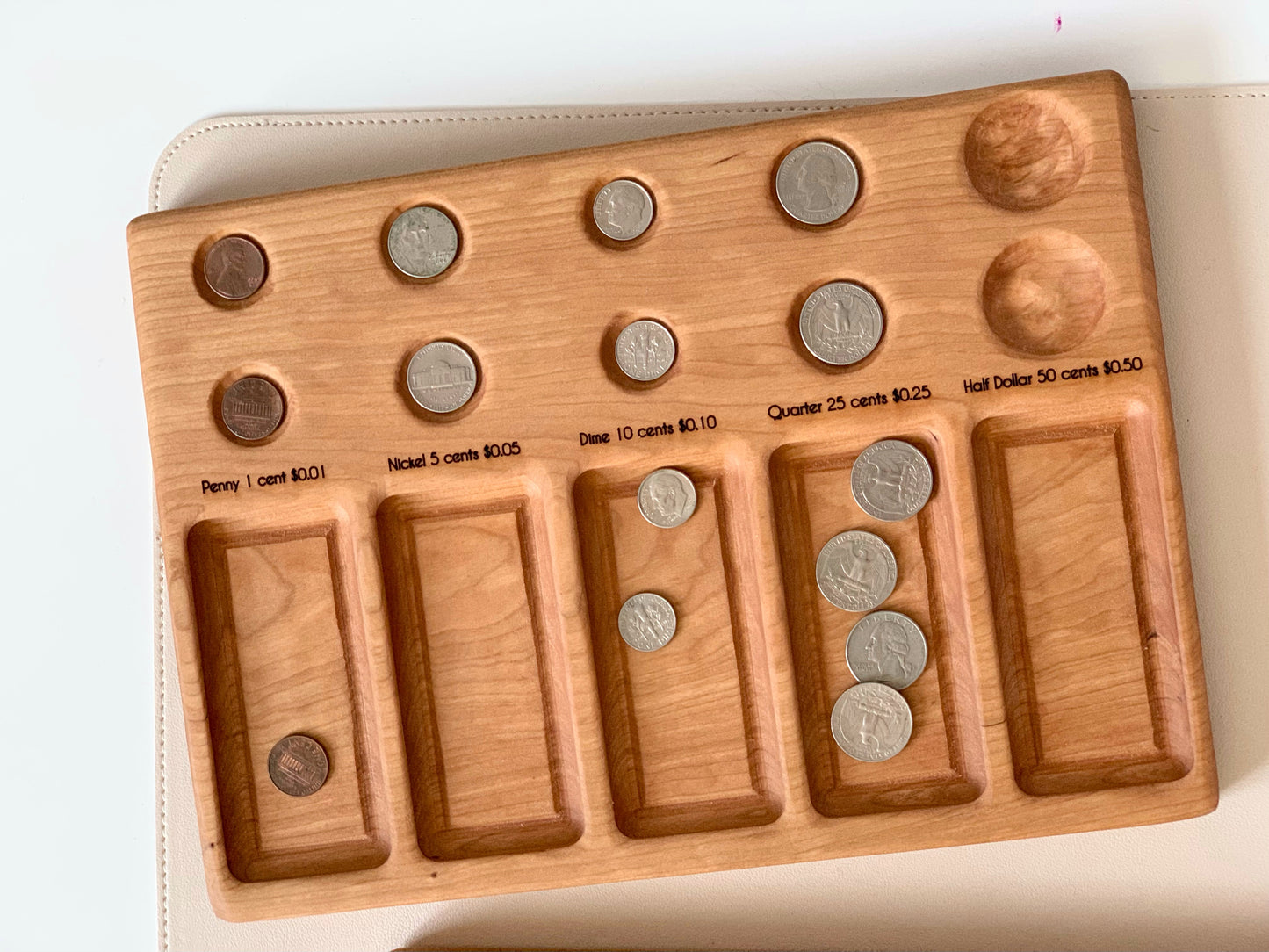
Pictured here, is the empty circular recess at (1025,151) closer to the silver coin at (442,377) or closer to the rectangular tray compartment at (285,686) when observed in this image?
the silver coin at (442,377)

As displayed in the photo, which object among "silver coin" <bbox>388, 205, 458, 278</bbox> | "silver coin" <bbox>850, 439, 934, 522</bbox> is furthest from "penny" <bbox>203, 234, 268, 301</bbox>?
"silver coin" <bbox>850, 439, 934, 522</bbox>

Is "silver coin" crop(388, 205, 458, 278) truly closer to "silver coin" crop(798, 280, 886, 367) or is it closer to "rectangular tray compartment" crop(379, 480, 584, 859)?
"rectangular tray compartment" crop(379, 480, 584, 859)

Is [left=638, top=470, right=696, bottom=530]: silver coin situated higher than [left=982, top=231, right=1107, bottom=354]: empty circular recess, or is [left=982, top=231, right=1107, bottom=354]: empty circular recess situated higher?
[left=982, top=231, right=1107, bottom=354]: empty circular recess

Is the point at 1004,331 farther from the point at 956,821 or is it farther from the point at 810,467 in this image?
the point at 956,821

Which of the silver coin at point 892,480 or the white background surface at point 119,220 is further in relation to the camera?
the white background surface at point 119,220

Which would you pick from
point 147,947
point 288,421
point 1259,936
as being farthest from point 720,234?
point 147,947

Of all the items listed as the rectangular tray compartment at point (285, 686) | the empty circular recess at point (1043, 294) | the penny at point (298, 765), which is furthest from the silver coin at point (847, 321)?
the penny at point (298, 765)
